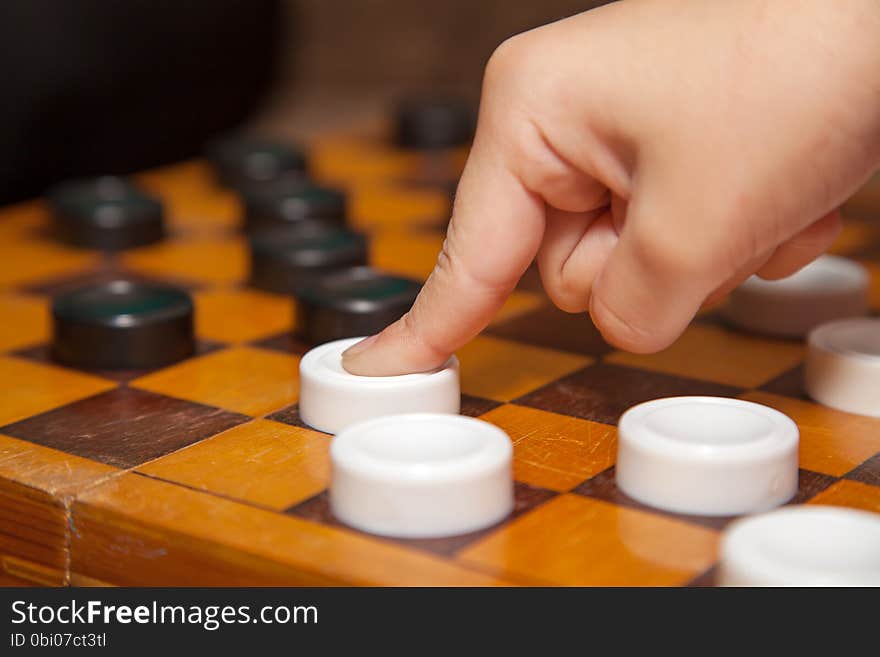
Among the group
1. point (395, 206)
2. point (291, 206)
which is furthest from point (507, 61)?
point (395, 206)

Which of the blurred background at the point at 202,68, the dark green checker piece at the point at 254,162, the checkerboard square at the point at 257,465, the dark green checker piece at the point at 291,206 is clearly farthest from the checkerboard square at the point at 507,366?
the dark green checker piece at the point at 254,162

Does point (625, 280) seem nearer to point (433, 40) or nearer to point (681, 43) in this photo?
point (681, 43)

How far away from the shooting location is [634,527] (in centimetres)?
96

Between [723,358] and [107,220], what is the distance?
0.93m

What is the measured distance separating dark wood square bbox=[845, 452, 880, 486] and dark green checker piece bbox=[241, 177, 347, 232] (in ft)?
3.33

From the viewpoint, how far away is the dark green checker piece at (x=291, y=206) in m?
1.90

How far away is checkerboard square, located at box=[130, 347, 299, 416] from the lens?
1.25m

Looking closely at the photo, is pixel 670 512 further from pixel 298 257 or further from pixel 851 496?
pixel 298 257

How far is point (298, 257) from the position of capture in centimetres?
164

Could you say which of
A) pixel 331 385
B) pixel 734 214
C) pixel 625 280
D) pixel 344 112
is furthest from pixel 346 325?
pixel 344 112

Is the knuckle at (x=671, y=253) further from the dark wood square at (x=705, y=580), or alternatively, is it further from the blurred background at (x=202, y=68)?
the blurred background at (x=202, y=68)

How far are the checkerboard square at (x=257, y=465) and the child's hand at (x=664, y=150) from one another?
0.14 m
